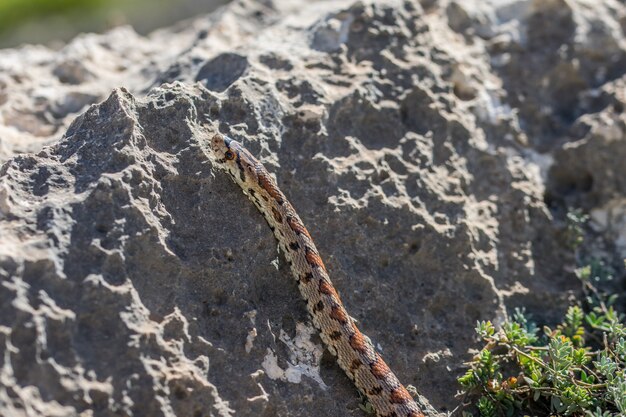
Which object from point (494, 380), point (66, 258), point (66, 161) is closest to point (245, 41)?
point (66, 161)

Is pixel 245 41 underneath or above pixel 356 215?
above

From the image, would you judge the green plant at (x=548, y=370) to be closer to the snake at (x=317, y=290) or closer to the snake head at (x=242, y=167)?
the snake at (x=317, y=290)

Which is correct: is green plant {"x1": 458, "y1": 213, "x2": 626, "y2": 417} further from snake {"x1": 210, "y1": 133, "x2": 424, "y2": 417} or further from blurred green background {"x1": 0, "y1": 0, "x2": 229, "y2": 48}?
blurred green background {"x1": 0, "y1": 0, "x2": 229, "y2": 48}

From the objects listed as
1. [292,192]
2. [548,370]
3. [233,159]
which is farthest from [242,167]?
[548,370]

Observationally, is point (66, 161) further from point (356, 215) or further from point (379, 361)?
point (379, 361)

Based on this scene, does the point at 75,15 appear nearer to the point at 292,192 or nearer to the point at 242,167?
the point at 292,192
